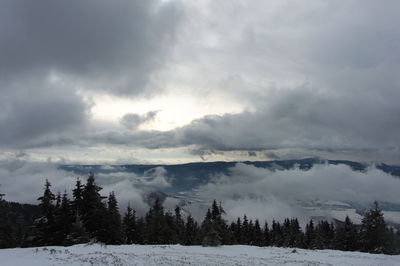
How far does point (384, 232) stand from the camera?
178 feet

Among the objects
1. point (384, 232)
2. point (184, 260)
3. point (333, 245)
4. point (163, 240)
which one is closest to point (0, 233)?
point (163, 240)

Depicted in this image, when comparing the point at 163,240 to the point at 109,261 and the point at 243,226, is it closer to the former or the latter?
the point at 109,261

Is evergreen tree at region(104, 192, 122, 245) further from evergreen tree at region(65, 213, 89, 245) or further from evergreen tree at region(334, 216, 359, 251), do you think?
evergreen tree at region(334, 216, 359, 251)

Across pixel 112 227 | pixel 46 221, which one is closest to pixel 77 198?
pixel 46 221

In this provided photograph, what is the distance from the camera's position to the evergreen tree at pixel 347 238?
64188mm

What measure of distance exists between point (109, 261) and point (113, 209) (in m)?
31.5

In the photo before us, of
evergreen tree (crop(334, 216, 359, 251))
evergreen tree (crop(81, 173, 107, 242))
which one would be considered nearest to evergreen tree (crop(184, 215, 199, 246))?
evergreen tree (crop(334, 216, 359, 251))

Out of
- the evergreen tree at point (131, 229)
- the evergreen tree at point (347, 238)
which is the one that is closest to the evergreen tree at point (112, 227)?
the evergreen tree at point (131, 229)

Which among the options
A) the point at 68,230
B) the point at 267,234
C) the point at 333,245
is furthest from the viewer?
the point at 267,234

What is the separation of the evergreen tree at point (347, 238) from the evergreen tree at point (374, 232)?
24.5 ft

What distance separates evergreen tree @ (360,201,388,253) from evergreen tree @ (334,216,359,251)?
748 centimetres

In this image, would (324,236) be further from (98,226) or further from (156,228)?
(98,226)

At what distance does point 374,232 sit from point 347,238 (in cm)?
1277

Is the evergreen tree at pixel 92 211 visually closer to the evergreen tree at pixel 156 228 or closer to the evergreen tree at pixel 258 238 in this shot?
the evergreen tree at pixel 156 228
